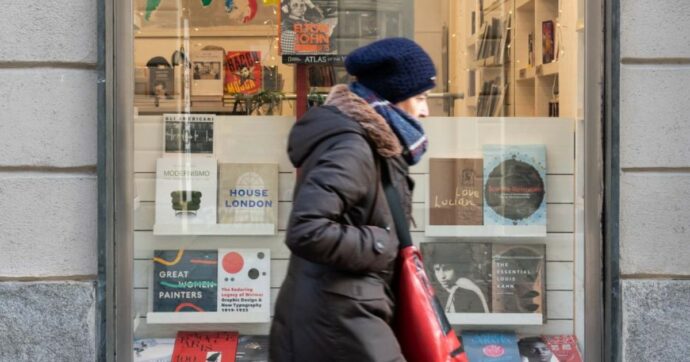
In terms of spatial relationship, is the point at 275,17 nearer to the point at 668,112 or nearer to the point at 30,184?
the point at 30,184

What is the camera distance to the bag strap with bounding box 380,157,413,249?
11.0ft

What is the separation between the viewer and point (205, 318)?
5.62 m

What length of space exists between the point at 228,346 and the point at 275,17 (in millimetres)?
1776

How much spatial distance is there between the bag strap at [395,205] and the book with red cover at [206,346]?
2487 millimetres

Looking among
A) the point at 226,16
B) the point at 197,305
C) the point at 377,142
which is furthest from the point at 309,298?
the point at 226,16

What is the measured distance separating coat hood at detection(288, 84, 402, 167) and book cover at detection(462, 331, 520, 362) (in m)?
2.49

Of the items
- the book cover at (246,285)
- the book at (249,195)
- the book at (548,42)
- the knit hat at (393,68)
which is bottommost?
the book cover at (246,285)

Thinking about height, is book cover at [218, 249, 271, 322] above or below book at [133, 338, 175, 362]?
above

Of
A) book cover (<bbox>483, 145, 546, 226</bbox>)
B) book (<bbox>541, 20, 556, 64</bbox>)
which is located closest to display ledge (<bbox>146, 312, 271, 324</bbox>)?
book cover (<bbox>483, 145, 546, 226</bbox>)

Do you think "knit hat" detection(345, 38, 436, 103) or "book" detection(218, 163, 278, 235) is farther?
"book" detection(218, 163, 278, 235)

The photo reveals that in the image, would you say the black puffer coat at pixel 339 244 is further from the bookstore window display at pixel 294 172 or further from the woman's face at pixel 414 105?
the bookstore window display at pixel 294 172

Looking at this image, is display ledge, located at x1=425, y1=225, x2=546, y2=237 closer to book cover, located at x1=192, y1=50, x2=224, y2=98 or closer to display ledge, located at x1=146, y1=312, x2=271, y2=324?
display ledge, located at x1=146, y1=312, x2=271, y2=324

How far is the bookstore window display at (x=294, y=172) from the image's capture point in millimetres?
5609

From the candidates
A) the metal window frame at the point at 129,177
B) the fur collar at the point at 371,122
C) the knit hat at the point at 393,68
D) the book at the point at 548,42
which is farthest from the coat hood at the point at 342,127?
the book at the point at 548,42
